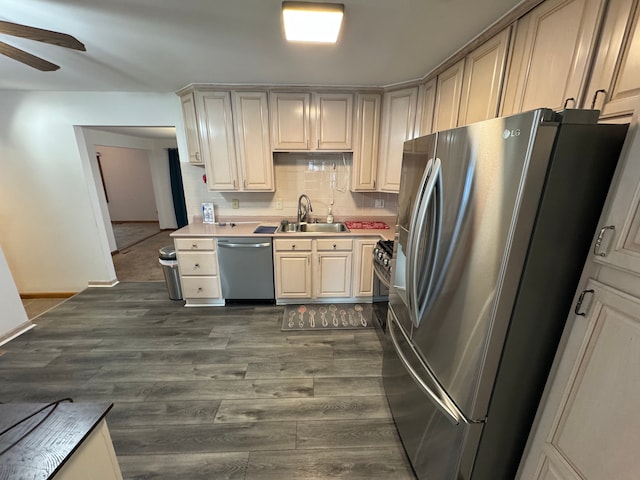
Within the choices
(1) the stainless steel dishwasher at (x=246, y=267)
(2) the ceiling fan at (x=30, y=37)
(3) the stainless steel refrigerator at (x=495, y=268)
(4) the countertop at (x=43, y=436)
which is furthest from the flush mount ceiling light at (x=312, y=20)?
(4) the countertop at (x=43, y=436)

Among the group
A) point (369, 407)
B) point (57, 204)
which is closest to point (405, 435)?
point (369, 407)

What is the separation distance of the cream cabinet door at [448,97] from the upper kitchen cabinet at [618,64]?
102 cm

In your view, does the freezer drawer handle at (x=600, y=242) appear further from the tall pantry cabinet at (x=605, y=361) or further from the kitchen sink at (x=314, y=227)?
the kitchen sink at (x=314, y=227)

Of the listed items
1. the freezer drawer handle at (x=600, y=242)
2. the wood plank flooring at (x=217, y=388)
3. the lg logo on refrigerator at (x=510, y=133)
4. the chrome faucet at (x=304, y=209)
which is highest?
the lg logo on refrigerator at (x=510, y=133)

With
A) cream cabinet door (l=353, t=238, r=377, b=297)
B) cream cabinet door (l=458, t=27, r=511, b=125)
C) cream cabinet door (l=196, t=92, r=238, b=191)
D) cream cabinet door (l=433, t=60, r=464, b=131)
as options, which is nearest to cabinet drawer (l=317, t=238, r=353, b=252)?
cream cabinet door (l=353, t=238, r=377, b=297)

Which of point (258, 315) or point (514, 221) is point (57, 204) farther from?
point (514, 221)

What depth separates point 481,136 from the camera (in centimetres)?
86

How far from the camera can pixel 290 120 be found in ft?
9.10

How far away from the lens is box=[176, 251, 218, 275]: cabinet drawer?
2889 millimetres

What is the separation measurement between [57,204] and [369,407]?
4316 mm

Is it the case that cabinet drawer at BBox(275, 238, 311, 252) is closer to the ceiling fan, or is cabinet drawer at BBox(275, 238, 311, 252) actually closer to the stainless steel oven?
the stainless steel oven

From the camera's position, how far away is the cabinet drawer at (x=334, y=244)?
2875 mm

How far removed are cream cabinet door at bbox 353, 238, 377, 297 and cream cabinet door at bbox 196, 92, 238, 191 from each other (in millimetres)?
1630

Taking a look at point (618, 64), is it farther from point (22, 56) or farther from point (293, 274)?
point (22, 56)
